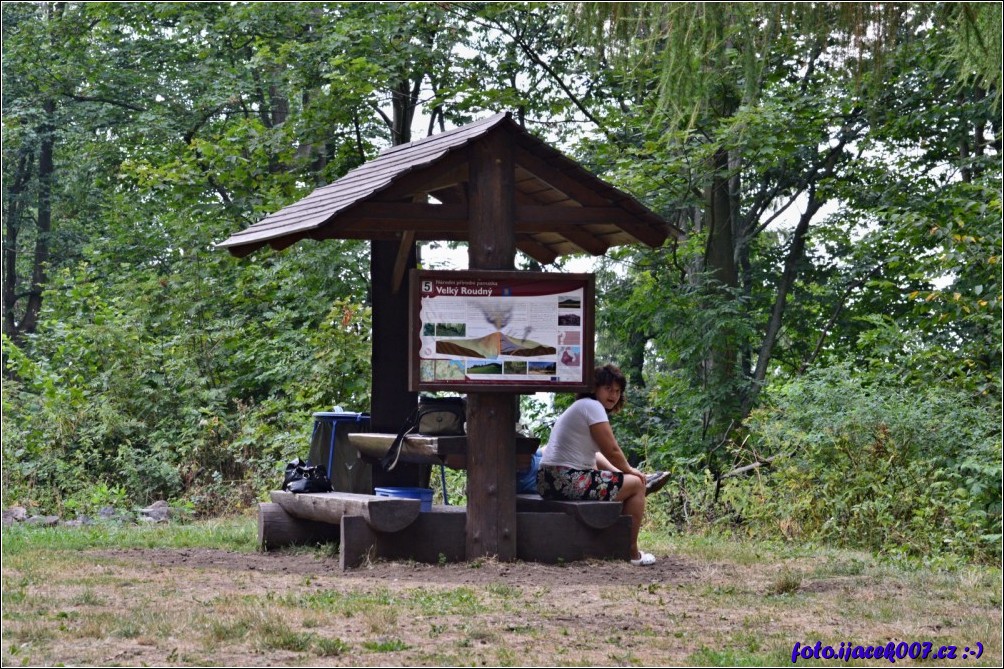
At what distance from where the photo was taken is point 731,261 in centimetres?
1886

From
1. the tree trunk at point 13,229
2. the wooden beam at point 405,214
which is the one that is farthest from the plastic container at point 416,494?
the tree trunk at point 13,229

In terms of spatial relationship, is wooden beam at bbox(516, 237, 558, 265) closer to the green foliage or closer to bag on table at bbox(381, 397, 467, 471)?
bag on table at bbox(381, 397, 467, 471)

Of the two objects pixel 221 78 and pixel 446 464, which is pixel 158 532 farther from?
pixel 221 78

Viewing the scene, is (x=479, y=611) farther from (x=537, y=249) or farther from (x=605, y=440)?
(x=537, y=249)

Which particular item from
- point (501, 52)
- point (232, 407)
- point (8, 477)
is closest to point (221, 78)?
point (501, 52)

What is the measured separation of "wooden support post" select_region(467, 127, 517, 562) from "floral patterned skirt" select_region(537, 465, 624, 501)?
62 centimetres

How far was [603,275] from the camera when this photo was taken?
62.4ft

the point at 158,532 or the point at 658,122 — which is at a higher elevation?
the point at 658,122

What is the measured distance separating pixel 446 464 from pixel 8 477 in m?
9.34

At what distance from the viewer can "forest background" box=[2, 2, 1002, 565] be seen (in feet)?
40.6

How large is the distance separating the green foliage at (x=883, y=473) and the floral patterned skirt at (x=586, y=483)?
2.91 meters

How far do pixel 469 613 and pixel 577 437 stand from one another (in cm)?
303

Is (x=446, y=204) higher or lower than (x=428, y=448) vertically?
higher

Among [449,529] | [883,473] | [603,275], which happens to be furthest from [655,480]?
[603,275]
